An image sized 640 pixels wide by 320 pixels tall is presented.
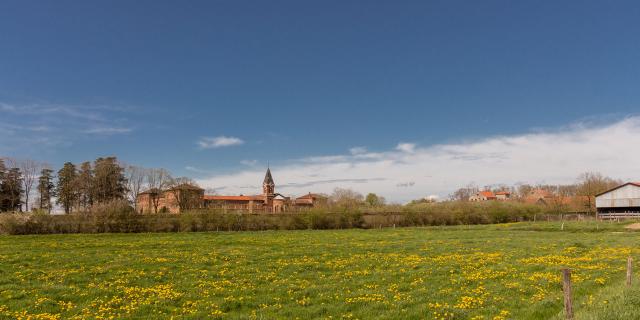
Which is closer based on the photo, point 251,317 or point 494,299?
point 251,317

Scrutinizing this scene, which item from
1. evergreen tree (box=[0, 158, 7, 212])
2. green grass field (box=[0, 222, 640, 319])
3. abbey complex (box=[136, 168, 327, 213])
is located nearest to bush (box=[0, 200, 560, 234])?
abbey complex (box=[136, 168, 327, 213])

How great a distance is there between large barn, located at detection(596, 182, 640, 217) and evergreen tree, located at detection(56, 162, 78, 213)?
4983 inches

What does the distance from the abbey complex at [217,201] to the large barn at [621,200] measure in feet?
207

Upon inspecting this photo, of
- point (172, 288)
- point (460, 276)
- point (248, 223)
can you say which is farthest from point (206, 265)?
point (248, 223)

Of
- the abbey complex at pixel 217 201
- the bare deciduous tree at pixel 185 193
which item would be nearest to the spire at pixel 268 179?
the abbey complex at pixel 217 201

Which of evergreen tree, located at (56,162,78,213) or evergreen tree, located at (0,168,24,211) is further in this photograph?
evergreen tree, located at (56,162,78,213)

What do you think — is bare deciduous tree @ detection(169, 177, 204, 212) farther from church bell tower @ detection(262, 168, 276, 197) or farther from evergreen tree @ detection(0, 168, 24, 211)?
church bell tower @ detection(262, 168, 276, 197)

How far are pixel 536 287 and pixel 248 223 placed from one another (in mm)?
55068

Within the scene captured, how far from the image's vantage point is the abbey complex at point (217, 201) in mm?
113938

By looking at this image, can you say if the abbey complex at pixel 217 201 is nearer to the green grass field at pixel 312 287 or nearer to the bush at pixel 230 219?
the bush at pixel 230 219

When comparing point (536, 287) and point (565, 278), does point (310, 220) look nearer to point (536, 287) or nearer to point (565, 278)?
point (536, 287)

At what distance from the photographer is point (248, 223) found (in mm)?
67000

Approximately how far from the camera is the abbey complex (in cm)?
11394

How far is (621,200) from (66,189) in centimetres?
13274
